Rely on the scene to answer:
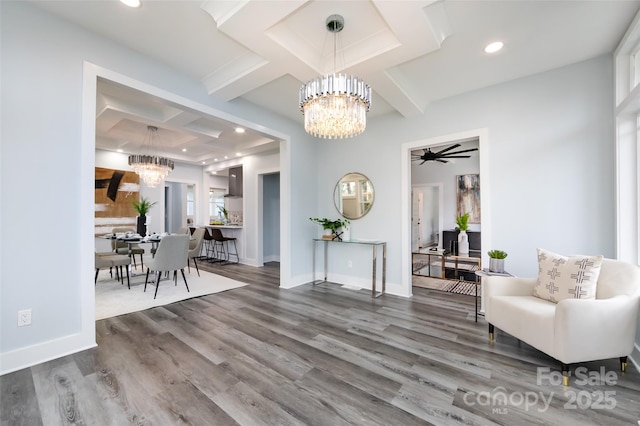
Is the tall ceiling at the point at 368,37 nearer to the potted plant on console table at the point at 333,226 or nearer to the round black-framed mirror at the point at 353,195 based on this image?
the round black-framed mirror at the point at 353,195

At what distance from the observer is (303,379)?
1.85m

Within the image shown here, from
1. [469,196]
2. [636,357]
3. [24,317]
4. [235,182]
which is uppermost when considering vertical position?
[235,182]

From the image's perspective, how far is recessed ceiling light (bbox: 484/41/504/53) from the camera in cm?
243

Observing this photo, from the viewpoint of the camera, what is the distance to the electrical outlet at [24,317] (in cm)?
197

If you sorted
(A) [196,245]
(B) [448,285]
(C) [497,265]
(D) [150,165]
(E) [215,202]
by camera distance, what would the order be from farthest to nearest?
(E) [215,202] → (A) [196,245] → (D) [150,165] → (B) [448,285] → (C) [497,265]

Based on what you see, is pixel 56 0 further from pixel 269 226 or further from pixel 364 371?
pixel 269 226

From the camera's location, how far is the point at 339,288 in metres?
4.29

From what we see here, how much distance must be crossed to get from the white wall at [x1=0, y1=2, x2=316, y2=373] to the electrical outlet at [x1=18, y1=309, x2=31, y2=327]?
0.10ft

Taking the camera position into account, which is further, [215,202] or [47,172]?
[215,202]

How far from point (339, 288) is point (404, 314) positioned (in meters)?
1.36

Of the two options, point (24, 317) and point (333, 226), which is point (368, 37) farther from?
point (24, 317)

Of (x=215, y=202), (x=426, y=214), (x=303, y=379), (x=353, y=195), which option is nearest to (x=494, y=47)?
(x=353, y=195)

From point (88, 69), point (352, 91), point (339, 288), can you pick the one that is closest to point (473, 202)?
point (339, 288)

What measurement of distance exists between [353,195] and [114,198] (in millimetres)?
5581
